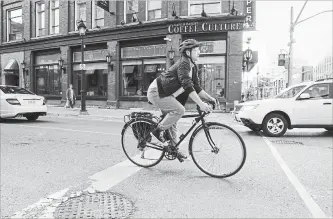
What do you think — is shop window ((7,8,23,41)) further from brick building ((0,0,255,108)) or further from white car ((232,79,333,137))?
white car ((232,79,333,137))

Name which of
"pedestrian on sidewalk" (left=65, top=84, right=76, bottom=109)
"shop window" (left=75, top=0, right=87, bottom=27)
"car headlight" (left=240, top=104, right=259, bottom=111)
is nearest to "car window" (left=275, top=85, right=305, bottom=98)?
"car headlight" (left=240, top=104, right=259, bottom=111)

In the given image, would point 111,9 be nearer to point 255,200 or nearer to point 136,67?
point 136,67

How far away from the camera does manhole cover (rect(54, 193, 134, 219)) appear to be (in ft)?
10.5

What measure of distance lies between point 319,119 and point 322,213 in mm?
6559

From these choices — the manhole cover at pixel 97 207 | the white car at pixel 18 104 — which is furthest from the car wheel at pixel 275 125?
the white car at pixel 18 104

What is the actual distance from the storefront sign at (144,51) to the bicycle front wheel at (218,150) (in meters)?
16.0

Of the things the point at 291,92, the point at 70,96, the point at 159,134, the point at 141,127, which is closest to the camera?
the point at 159,134

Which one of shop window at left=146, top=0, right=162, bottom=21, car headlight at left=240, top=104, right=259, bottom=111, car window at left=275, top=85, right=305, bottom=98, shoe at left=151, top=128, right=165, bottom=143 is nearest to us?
shoe at left=151, top=128, right=165, bottom=143

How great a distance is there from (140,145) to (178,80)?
4.29ft

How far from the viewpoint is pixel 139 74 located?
69.0 feet

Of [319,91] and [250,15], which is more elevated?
[250,15]

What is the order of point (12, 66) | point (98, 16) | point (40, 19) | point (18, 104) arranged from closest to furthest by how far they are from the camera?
point (18, 104) → point (98, 16) → point (40, 19) → point (12, 66)

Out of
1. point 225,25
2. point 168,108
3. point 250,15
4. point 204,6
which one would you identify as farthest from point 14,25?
point 168,108

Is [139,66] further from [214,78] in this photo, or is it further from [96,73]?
[214,78]
